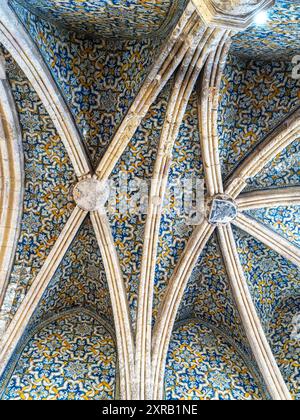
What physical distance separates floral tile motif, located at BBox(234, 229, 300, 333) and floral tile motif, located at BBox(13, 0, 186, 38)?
351 centimetres

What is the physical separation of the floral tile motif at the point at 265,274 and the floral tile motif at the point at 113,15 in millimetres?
3514

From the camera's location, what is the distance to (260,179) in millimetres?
11109

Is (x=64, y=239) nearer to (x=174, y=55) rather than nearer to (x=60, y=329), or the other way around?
(x=60, y=329)

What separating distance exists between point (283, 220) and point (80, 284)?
349cm

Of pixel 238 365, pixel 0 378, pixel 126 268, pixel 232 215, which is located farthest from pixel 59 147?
pixel 238 365

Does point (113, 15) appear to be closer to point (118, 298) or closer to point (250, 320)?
point (118, 298)

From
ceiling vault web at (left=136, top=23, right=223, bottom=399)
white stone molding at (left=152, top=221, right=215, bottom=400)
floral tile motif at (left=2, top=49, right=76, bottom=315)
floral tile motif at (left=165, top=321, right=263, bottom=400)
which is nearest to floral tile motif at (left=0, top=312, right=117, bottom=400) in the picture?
ceiling vault web at (left=136, top=23, right=223, bottom=399)

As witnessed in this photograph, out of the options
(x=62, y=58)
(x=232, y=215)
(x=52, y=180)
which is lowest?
(x=232, y=215)

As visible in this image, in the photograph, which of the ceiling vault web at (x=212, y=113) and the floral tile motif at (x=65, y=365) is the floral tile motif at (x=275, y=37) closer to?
the ceiling vault web at (x=212, y=113)

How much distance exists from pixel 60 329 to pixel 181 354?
78.5 inches

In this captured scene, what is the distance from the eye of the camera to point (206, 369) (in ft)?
35.4

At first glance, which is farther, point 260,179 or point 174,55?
point 260,179

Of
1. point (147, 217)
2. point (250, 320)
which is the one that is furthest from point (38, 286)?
point (250, 320)

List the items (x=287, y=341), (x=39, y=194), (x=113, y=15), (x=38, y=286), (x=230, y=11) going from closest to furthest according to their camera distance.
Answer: (x=230, y=11), (x=113, y=15), (x=38, y=286), (x=39, y=194), (x=287, y=341)
